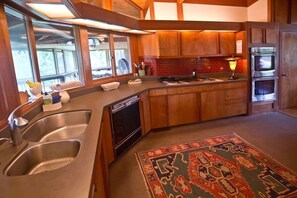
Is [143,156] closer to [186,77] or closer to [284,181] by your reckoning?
[284,181]

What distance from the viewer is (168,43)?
154 inches

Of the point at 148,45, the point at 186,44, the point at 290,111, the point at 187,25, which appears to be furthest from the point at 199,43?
the point at 290,111

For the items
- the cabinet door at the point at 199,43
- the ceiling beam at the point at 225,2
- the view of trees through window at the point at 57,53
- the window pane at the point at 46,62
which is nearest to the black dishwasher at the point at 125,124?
the view of trees through window at the point at 57,53

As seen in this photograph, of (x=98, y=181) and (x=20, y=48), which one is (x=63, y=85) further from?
(x=98, y=181)

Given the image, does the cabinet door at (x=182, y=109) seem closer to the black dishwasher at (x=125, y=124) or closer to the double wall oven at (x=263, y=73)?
the black dishwasher at (x=125, y=124)

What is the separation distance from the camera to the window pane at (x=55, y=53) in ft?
8.45

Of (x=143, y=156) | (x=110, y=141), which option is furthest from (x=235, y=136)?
(x=110, y=141)

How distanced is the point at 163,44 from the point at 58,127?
101 inches

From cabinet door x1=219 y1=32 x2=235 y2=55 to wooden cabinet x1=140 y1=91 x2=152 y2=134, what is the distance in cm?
209

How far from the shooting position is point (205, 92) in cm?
393

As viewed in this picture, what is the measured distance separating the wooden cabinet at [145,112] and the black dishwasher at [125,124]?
15 cm

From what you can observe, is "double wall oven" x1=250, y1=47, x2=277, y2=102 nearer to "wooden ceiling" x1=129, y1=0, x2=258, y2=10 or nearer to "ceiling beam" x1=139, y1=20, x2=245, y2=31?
"ceiling beam" x1=139, y1=20, x2=245, y2=31

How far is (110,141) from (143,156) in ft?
1.84

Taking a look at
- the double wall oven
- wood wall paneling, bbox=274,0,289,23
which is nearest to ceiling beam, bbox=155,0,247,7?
wood wall paneling, bbox=274,0,289,23
